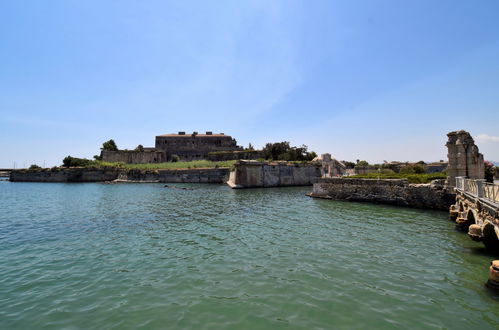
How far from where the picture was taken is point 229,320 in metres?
4.50

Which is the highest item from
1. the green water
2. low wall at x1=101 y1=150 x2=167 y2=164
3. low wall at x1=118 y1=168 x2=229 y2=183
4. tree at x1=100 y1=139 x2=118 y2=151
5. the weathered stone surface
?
tree at x1=100 y1=139 x2=118 y2=151

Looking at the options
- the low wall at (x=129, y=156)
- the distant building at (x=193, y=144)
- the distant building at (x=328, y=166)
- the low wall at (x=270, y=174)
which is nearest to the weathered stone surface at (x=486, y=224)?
the distant building at (x=328, y=166)

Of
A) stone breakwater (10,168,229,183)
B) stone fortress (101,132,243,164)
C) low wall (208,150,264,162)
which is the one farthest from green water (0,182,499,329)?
stone fortress (101,132,243,164)

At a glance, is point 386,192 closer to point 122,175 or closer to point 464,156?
point 464,156

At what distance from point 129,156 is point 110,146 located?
9533 mm

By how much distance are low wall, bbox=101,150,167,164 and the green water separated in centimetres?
5566

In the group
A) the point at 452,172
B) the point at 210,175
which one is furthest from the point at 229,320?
the point at 210,175

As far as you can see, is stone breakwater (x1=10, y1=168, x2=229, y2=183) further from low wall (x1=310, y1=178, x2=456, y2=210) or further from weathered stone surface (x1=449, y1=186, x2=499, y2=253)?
weathered stone surface (x1=449, y1=186, x2=499, y2=253)

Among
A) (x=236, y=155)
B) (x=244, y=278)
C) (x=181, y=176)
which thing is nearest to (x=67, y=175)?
(x=181, y=176)

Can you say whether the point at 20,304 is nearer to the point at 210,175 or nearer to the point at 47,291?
the point at 47,291

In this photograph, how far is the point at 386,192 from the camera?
1898 centimetres

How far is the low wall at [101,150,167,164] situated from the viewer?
63031 millimetres

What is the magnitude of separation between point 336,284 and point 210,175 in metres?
42.1

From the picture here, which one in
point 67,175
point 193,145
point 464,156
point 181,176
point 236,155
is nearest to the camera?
point 464,156
